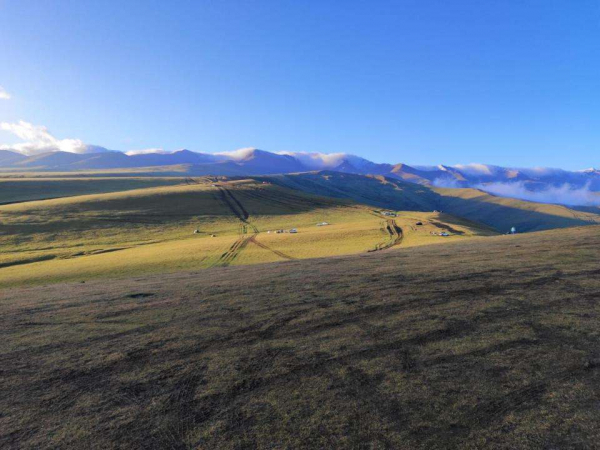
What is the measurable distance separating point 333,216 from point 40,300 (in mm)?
109311

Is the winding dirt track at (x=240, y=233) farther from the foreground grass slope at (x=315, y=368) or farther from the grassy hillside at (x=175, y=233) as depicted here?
the foreground grass slope at (x=315, y=368)

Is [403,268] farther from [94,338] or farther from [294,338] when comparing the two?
[94,338]

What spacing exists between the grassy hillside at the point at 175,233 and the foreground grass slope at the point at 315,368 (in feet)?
114

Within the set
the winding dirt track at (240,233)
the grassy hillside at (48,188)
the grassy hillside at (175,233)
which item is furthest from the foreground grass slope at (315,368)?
the grassy hillside at (48,188)

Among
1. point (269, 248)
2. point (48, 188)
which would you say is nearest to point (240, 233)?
point (269, 248)

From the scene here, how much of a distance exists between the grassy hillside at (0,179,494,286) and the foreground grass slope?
3474cm

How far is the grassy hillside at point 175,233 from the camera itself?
183 feet

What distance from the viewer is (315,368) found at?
12859 mm

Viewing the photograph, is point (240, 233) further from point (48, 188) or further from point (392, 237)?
point (48, 188)

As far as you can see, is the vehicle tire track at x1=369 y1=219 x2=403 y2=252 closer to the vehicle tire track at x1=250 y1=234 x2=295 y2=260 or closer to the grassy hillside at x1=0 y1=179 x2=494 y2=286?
the grassy hillside at x1=0 y1=179 x2=494 y2=286

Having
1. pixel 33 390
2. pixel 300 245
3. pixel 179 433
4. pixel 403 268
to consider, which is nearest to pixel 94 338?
pixel 33 390

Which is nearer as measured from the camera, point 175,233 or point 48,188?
point 175,233

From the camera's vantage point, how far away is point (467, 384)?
451 inches

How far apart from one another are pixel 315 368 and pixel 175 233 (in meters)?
90.2
